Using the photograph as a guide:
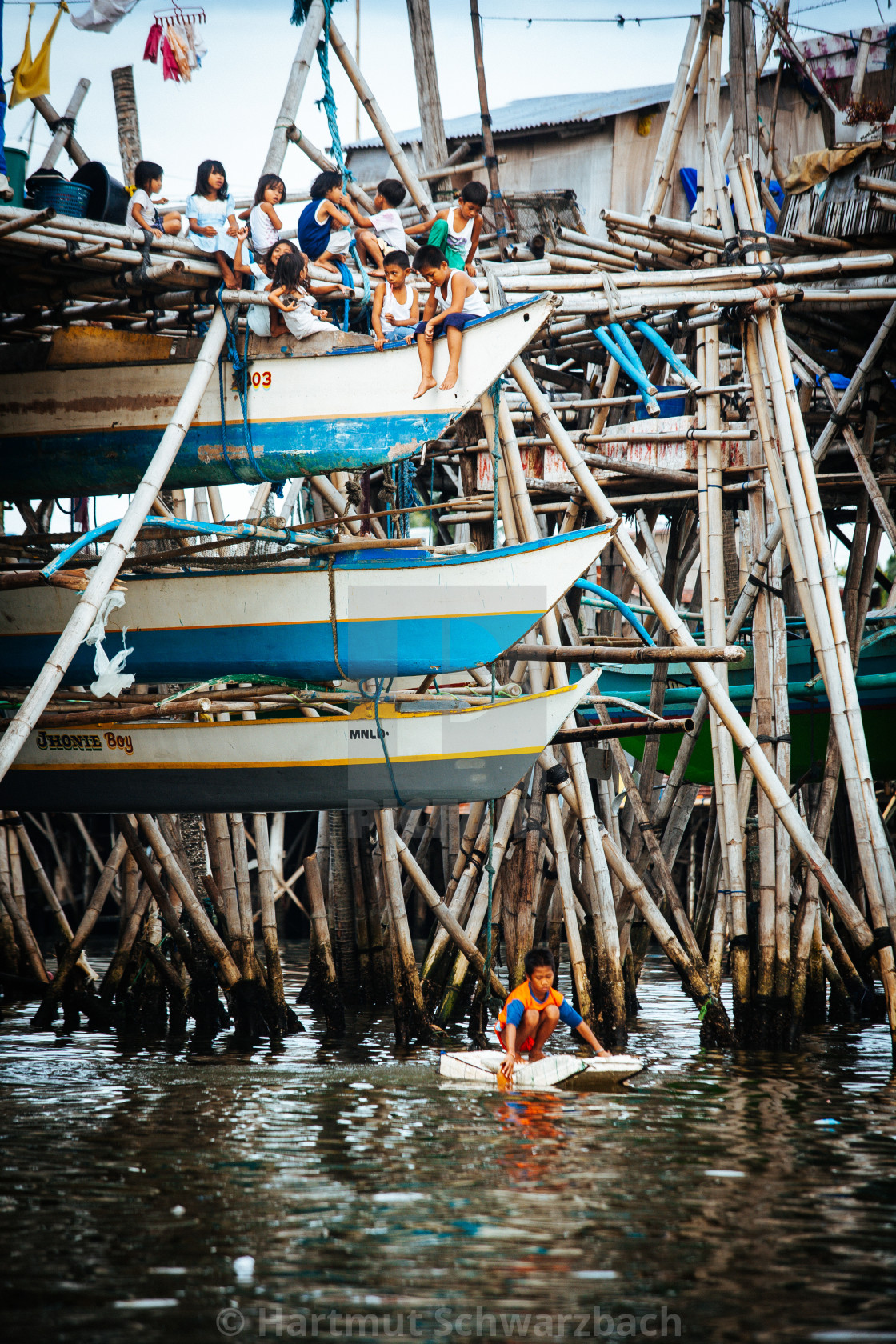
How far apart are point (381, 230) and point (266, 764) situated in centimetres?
475

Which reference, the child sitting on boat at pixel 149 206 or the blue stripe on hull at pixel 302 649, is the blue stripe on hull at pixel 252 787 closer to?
the blue stripe on hull at pixel 302 649

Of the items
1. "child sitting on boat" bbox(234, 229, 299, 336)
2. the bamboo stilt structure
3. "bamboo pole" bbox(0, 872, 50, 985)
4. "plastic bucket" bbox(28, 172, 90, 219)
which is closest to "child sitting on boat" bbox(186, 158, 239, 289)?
"child sitting on boat" bbox(234, 229, 299, 336)

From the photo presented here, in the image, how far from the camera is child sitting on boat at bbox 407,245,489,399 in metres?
11.2

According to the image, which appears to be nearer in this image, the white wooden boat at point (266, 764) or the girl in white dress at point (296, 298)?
the girl in white dress at point (296, 298)

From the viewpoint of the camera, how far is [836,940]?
531 inches

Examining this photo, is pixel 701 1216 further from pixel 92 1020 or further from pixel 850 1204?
pixel 92 1020

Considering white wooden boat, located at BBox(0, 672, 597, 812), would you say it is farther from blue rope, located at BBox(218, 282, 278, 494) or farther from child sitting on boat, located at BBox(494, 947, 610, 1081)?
blue rope, located at BBox(218, 282, 278, 494)

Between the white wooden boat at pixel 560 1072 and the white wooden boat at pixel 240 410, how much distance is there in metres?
4.87

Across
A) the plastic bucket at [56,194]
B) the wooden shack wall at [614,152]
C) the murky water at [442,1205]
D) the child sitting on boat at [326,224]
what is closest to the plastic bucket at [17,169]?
the plastic bucket at [56,194]

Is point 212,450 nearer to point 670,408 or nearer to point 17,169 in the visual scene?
point 17,169

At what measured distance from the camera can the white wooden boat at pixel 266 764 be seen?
12.3 meters

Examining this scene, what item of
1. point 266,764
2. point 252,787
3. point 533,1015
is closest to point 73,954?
point 252,787

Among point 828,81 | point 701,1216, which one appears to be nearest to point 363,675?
point 701,1216

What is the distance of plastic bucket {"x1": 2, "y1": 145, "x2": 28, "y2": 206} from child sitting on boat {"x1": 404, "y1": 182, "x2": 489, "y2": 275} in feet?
10.5
